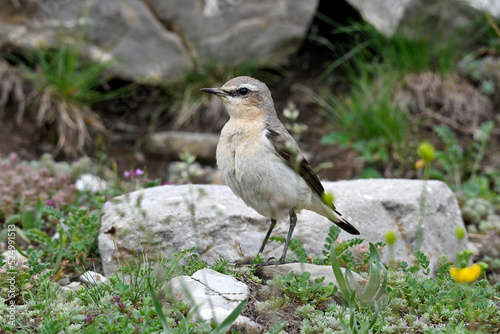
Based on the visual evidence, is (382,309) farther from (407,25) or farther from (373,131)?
(407,25)

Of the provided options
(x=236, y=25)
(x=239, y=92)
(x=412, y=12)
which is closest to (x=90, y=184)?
(x=239, y=92)

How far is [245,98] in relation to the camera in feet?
16.6

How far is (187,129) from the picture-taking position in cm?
948

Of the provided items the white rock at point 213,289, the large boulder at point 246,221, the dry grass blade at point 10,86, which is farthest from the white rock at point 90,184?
the white rock at point 213,289

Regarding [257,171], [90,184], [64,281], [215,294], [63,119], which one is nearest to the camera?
[215,294]

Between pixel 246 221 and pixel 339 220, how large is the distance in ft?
2.89

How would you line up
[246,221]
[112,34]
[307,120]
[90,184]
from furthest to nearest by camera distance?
[307,120] → [112,34] → [90,184] → [246,221]

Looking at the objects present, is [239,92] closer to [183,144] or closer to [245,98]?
→ [245,98]

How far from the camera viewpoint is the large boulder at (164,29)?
873cm

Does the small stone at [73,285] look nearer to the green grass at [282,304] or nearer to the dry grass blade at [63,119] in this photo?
the green grass at [282,304]

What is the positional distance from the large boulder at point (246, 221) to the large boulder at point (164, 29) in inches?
146

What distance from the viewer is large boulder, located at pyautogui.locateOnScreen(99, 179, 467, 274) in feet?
17.1

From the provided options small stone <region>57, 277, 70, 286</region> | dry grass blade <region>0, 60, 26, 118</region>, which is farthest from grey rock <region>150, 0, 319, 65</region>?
small stone <region>57, 277, 70, 286</region>

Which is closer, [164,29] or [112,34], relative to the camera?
[112,34]
